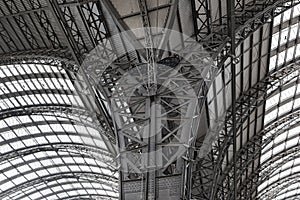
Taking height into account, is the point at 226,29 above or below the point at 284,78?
below

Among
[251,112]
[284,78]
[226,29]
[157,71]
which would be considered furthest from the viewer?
[284,78]

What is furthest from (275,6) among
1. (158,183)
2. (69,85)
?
(69,85)

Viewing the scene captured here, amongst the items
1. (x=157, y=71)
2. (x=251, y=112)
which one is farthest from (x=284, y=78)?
(x=157, y=71)

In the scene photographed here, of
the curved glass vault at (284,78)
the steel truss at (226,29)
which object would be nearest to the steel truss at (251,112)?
the curved glass vault at (284,78)

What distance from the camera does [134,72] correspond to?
24.8 m

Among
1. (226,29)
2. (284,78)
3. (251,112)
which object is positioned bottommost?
(226,29)

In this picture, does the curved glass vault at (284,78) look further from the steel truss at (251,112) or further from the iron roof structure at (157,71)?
the iron roof structure at (157,71)

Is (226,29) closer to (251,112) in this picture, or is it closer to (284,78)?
(251,112)

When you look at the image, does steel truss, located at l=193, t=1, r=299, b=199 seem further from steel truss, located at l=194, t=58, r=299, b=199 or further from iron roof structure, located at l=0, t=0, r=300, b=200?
steel truss, located at l=194, t=58, r=299, b=199

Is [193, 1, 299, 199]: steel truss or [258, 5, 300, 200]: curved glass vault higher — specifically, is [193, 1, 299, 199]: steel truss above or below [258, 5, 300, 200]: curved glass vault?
below

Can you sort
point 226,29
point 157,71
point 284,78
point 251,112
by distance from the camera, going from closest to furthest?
point 157,71 < point 226,29 < point 251,112 < point 284,78

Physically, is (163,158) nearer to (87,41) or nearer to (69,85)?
(87,41)

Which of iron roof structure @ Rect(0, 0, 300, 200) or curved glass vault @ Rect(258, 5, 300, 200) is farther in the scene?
curved glass vault @ Rect(258, 5, 300, 200)

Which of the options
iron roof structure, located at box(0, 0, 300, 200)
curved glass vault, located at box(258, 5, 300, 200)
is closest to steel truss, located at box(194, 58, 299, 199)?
curved glass vault, located at box(258, 5, 300, 200)
